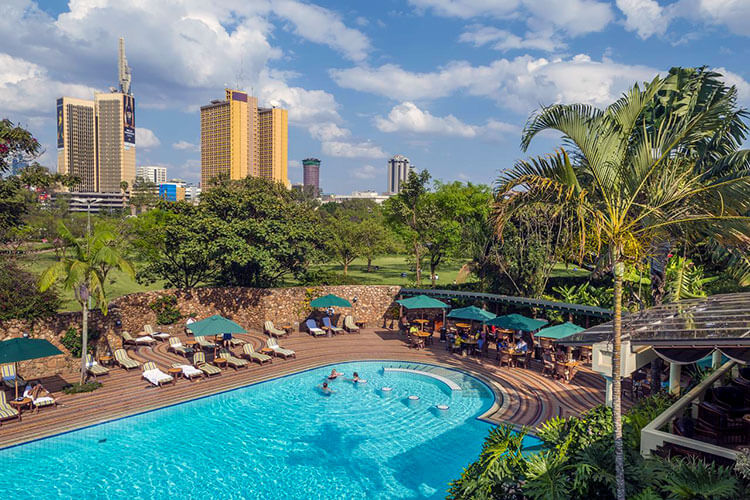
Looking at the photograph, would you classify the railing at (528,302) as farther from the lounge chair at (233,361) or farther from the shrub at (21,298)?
the shrub at (21,298)

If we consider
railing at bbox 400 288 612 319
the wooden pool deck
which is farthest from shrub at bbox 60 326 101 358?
railing at bbox 400 288 612 319

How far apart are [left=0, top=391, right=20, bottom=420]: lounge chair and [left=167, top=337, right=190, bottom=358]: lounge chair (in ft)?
21.4

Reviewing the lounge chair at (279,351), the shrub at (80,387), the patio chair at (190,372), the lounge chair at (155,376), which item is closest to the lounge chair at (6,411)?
the shrub at (80,387)

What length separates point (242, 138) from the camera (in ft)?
586

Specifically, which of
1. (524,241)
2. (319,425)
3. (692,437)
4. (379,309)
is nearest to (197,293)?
(379,309)

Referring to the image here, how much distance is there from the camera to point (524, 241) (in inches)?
926

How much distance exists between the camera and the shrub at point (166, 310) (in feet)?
73.6

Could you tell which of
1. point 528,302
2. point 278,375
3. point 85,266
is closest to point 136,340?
point 85,266

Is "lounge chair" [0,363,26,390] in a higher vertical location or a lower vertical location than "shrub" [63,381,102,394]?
higher

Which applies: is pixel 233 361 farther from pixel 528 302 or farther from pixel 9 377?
pixel 528 302

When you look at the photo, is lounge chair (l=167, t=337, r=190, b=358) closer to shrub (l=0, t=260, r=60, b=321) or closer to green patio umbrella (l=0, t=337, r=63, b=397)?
shrub (l=0, t=260, r=60, b=321)

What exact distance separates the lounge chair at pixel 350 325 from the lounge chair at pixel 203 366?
8.06 m

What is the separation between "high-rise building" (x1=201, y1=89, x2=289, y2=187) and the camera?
579ft

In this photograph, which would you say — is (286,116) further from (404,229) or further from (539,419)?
(539,419)
